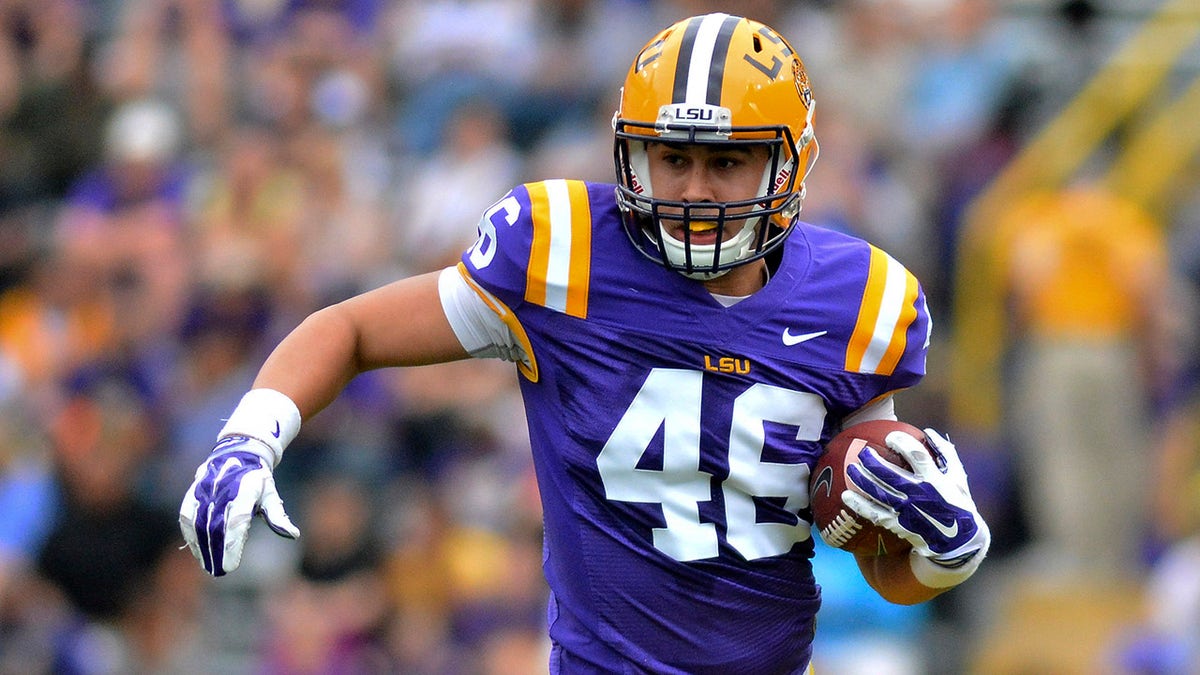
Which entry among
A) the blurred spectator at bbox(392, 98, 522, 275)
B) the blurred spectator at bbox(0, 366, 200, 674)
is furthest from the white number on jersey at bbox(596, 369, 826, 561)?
the blurred spectator at bbox(392, 98, 522, 275)

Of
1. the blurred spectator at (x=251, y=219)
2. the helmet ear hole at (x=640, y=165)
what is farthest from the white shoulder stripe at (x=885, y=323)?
the blurred spectator at (x=251, y=219)

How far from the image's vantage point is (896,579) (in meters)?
3.72

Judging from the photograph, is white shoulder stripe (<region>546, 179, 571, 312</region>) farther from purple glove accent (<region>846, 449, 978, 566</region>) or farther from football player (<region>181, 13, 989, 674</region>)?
purple glove accent (<region>846, 449, 978, 566</region>)

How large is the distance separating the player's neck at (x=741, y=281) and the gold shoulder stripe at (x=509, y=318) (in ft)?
1.22

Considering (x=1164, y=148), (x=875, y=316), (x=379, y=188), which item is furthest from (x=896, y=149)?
(x=875, y=316)

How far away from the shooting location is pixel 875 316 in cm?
360

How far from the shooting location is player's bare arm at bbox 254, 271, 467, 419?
3494 millimetres

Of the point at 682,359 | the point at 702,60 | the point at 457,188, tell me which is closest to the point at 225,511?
the point at 682,359

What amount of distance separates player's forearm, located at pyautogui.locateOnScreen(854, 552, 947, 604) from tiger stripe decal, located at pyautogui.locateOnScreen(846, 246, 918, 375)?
0.40m

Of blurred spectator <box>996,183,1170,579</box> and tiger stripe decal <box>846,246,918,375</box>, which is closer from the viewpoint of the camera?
tiger stripe decal <box>846,246,918,375</box>

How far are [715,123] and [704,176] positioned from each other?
11cm

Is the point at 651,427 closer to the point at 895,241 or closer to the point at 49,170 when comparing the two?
the point at 895,241

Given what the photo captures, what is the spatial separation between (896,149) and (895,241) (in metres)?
0.60

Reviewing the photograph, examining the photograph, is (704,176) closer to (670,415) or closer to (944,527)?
(670,415)
